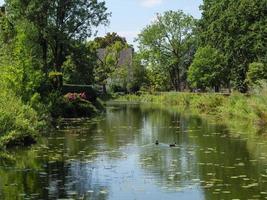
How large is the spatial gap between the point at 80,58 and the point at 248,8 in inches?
726

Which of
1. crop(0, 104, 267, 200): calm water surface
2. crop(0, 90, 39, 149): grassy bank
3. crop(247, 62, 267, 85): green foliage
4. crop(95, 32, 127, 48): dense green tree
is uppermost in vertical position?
crop(95, 32, 127, 48): dense green tree

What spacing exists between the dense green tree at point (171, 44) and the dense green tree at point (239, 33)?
27436 millimetres

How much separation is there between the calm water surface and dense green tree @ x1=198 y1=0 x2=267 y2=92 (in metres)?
28.1

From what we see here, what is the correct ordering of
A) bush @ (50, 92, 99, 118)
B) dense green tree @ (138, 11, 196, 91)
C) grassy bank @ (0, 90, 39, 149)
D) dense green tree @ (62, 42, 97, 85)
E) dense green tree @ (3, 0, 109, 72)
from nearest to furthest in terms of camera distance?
grassy bank @ (0, 90, 39, 149) → bush @ (50, 92, 99, 118) → dense green tree @ (3, 0, 109, 72) → dense green tree @ (62, 42, 97, 85) → dense green tree @ (138, 11, 196, 91)

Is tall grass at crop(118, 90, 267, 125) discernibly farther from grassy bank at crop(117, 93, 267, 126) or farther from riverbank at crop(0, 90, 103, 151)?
riverbank at crop(0, 90, 103, 151)

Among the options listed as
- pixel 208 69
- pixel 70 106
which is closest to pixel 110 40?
pixel 208 69

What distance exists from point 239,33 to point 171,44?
36.0m

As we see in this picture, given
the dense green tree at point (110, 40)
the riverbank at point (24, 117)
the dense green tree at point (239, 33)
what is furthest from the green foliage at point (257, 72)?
the dense green tree at point (110, 40)

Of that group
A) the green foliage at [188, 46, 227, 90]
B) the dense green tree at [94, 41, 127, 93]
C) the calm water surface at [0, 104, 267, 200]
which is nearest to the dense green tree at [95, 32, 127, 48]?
the dense green tree at [94, 41, 127, 93]

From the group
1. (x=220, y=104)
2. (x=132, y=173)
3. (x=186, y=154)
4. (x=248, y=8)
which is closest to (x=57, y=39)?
(x=220, y=104)

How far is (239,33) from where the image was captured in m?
57.1

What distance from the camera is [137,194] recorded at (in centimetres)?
1420

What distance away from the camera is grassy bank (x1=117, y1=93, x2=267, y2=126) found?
111ft

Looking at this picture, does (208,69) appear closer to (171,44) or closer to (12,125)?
(171,44)
